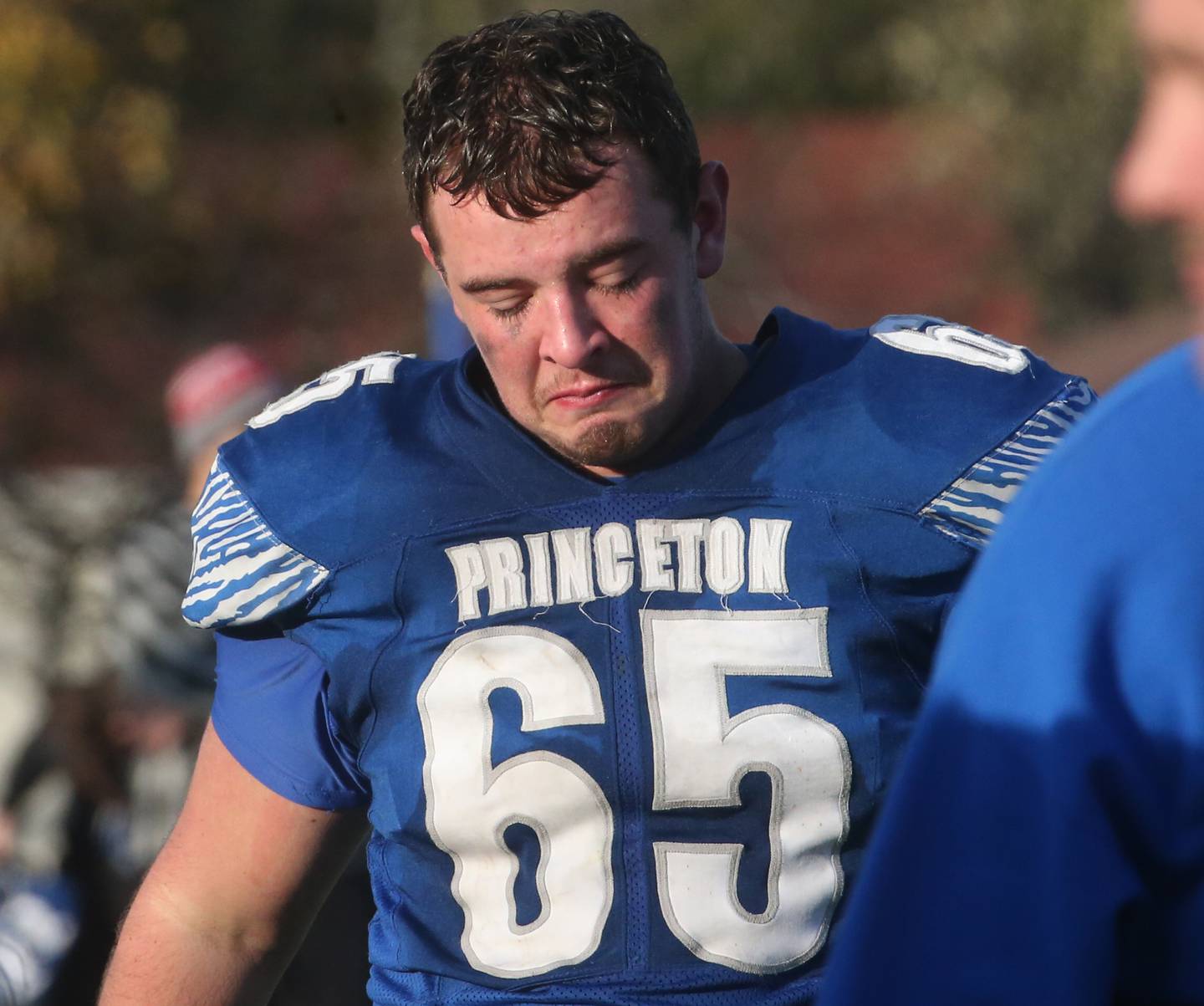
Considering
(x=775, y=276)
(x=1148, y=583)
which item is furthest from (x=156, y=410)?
(x=1148, y=583)

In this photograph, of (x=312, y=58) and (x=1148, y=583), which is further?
(x=312, y=58)

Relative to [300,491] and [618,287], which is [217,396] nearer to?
[300,491]

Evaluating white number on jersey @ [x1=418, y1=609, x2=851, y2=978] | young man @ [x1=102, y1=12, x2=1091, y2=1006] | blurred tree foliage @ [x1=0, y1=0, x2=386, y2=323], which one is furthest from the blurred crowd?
blurred tree foliage @ [x1=0, y1=0, x2=386, y2=323]

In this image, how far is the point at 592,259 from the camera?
6.74 feet

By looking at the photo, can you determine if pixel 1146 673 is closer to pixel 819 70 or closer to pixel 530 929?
pixel 530 929

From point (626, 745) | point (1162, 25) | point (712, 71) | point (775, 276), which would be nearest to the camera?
point (1162, 25)

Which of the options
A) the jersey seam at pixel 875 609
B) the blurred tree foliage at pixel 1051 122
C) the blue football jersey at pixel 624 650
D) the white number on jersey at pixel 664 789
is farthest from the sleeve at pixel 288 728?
the blurred tree foliage at pixel 1051 122

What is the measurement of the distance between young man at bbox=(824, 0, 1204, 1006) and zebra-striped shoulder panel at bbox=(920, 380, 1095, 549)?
3.25ft

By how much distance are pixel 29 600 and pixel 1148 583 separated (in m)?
7.52

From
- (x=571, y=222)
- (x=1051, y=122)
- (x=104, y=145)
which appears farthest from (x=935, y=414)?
(x=1051, y=122)

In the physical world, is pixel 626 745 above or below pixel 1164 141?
below

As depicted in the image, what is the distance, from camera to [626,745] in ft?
6.67

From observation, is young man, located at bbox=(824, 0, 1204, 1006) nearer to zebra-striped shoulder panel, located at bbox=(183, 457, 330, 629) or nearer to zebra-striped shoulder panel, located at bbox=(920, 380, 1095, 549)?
zebra-striped shoulder panel, located at bbox=(920, 380, 1095, 549)

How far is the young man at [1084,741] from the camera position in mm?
992
